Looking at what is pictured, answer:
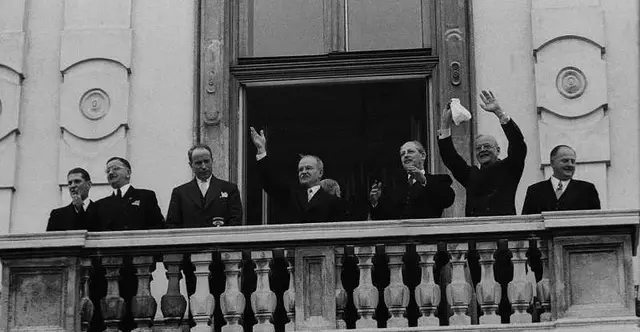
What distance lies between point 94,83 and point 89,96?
0.13 m

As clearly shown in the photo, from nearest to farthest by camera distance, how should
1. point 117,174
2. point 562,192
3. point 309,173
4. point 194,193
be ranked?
point 562,192 → point 309,173 → point 194,193 → point 117,174

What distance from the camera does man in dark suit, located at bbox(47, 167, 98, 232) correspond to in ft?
45.5

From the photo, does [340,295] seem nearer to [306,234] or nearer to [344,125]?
[306,234]

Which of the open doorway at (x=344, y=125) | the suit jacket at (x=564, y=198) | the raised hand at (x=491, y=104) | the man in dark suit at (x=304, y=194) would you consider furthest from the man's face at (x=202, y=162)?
the suit jacket at (x=564, y=198)

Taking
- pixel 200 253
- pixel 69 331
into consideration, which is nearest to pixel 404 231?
pixel 200 253

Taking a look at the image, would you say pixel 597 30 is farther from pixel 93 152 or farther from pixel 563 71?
pixel 93 152

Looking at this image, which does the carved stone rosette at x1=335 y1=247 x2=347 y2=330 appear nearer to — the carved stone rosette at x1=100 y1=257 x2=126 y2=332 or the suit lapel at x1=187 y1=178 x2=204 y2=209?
the suit lapel at x1=187 y1=178 x2=204 y2=209

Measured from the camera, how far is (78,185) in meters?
14.1

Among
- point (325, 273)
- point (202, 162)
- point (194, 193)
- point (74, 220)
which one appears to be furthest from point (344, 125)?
point (74, 220)

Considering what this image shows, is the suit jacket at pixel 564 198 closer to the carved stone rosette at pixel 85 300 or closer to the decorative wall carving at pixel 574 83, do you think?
the decorative wall carving at pixel 574 83

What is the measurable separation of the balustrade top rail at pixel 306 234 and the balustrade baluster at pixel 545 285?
11cm

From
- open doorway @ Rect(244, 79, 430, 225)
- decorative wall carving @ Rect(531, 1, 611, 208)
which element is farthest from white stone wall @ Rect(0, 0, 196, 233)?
decorative wall carving @ Rect(531, 1, 611, 208)

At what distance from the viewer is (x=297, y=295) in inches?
523

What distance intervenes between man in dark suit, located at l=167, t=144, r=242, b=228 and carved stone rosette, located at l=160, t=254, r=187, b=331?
1.77 feet
